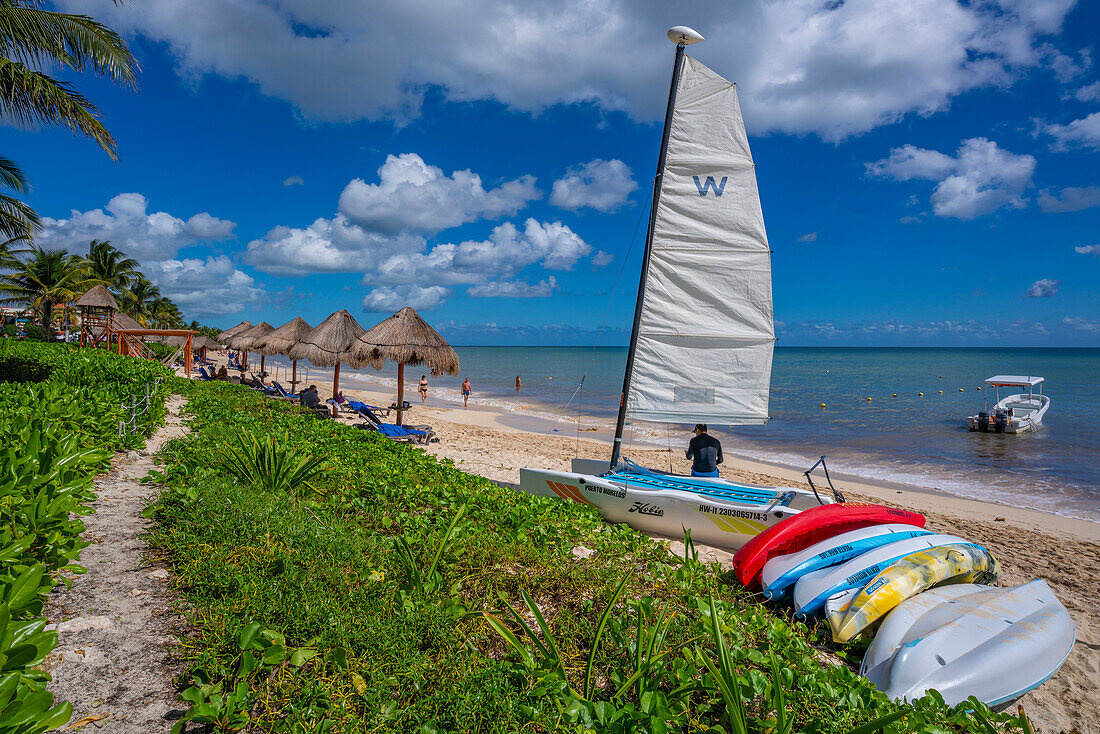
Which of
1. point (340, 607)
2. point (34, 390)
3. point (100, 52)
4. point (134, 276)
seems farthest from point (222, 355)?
point (340, 607)

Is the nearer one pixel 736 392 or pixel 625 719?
pixel 625 719

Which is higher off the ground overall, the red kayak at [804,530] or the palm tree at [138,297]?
the palm tree at [138,297]

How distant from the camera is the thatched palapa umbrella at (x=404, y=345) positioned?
1331cm

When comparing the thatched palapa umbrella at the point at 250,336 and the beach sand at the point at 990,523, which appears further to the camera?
the thatched palapa umbrella at the point at 250,336

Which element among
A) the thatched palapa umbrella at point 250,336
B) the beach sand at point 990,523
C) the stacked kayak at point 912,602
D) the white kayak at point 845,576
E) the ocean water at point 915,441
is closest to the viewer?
the stacked kayak at point 912,602

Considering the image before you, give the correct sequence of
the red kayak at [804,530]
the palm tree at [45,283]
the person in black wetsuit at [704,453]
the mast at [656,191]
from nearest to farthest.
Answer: the red kayak at [804,530]
the mast at [656,191]
the person in black wetsuit at [704,453]
the palm tree at [45,283]

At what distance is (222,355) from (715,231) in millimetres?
66744

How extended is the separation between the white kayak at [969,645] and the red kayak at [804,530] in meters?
1.00

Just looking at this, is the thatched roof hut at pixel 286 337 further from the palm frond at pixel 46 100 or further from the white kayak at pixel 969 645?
the white kayak at pixel 969 645

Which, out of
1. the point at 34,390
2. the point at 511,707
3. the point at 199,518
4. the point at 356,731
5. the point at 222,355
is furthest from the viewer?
the point at 222,355

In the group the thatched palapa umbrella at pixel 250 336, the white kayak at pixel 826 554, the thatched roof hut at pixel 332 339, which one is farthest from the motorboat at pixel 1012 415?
the thatched palapa umbrella at pixel 250 336

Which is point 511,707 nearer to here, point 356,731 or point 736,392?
point 356,731

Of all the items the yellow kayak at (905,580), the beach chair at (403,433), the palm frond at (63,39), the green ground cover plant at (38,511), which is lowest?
the beach chair at (403,433)

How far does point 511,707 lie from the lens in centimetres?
225
